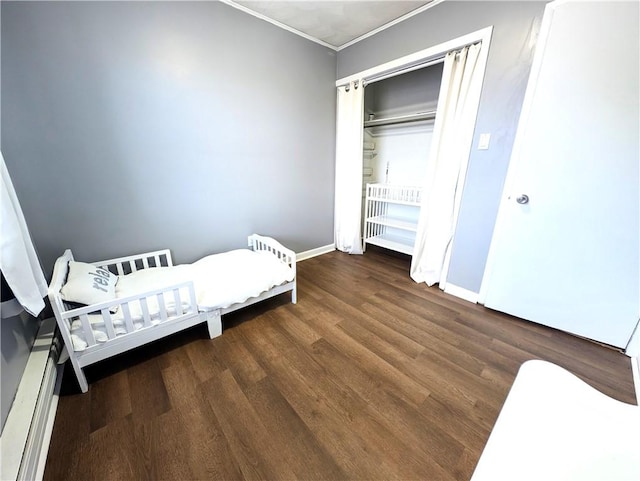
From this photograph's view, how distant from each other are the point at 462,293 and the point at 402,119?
81.3 inches

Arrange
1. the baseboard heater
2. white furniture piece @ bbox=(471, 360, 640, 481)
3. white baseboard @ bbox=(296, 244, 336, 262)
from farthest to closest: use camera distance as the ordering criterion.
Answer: white baseboard @ bbox=(296, 244, 336, 262), the baseboard heater, white furniture piece @ bbox=(471, 360, 640, 481)

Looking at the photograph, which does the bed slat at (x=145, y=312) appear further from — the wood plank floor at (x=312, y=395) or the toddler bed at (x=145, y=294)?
the wood plank floor at (x=312, y=395)

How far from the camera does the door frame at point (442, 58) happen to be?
72.9 inches

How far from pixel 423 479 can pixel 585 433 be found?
0.65 metres

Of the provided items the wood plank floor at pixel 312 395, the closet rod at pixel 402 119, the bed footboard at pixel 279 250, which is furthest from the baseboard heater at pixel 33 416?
the closet rod at pixel 402 119

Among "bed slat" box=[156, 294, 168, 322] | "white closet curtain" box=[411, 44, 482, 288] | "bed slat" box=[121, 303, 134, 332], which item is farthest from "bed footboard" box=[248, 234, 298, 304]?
"white closet curtain" box=[411, 44, 482, 288]

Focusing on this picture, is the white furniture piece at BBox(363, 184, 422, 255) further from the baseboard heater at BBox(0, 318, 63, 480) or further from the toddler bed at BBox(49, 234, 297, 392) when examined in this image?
the baseboard heater at BBox(0, 318, 63, 480)

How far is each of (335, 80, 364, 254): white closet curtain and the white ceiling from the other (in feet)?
1.66

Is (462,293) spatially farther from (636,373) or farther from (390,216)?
(390,216)

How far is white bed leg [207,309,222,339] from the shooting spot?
168 centimetres

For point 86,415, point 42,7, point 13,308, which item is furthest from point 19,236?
point 42,7

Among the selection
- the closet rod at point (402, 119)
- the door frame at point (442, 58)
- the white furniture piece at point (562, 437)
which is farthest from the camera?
the closet rod at point (402, 119)

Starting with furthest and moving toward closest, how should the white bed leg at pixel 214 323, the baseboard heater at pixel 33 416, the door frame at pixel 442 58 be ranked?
the door frame at pixel 442 58 → the white bed leg at pixel 214 323 → the baseboard heater at pixel 33 416

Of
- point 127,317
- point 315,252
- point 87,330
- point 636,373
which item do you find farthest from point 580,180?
point 87,330
